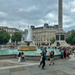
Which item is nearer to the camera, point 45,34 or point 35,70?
point 35,70

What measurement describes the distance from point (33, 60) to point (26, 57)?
110cm

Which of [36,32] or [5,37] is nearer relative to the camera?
[5,37]

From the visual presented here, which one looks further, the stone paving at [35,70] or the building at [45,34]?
the building at [45,34]

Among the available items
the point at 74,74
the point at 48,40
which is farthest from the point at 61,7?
the point at 48,40

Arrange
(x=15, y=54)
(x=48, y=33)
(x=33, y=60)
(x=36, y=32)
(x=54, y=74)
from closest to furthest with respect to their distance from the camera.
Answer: (x=54, y=74) < (x=33, y=60) < (x=15, y=54) < (x=48, y=33) < (x=36, y=32)

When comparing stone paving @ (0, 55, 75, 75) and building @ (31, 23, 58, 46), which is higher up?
building @ (31, 23, 58, 46)

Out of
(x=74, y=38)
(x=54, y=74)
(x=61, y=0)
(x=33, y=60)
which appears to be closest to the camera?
(x=54, y=74)

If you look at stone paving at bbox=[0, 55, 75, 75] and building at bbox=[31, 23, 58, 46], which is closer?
stone paving at bbox=[0, 55, 75, 75]

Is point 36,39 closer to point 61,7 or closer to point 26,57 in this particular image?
point 61,7

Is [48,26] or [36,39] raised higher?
[48,26]

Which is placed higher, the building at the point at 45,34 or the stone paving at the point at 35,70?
the building at the point at 45,34

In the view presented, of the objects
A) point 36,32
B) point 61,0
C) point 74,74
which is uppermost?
point 61,0

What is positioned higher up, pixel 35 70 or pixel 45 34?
pixel 45 34

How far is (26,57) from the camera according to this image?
50.3 ft
